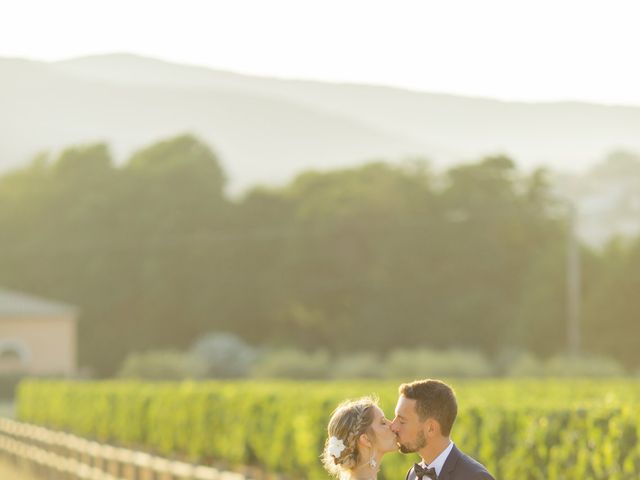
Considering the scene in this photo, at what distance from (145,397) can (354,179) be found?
66042mm

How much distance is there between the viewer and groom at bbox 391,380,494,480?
4918 mm

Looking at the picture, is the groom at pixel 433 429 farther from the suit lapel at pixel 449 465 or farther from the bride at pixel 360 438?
the bride at pixel 360 438

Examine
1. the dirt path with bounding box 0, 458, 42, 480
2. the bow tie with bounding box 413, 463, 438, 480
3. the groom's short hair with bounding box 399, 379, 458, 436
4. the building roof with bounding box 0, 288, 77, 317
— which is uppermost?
the groom's short hair with bounding box 399, 379, 458, 436

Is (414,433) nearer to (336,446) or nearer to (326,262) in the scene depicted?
(336,446)

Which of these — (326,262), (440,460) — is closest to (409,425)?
(440,460)

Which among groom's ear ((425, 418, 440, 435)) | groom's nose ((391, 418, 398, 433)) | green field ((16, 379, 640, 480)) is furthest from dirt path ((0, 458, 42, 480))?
groom's ear ((425, 418, 440, 435))

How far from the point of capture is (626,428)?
469 inches

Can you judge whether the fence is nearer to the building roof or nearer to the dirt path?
the dirt path

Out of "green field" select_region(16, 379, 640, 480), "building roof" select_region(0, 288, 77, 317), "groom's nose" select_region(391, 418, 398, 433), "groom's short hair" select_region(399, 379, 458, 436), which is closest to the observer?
"groom's short hair" select_region(399, 379, 458, 436)

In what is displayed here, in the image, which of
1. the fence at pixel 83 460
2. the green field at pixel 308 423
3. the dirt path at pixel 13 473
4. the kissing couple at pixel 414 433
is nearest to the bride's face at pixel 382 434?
the kissing couple at pixel 414 433

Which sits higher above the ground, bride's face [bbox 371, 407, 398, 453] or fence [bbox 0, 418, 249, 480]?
bride's face [bbox 371, 407, 398, 453]

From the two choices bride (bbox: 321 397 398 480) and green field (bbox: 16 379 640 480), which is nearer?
bride (bbox: 321 397 398 480)

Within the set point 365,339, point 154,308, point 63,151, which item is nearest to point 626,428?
point 365,339

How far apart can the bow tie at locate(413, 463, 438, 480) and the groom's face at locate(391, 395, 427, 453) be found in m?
0.06
